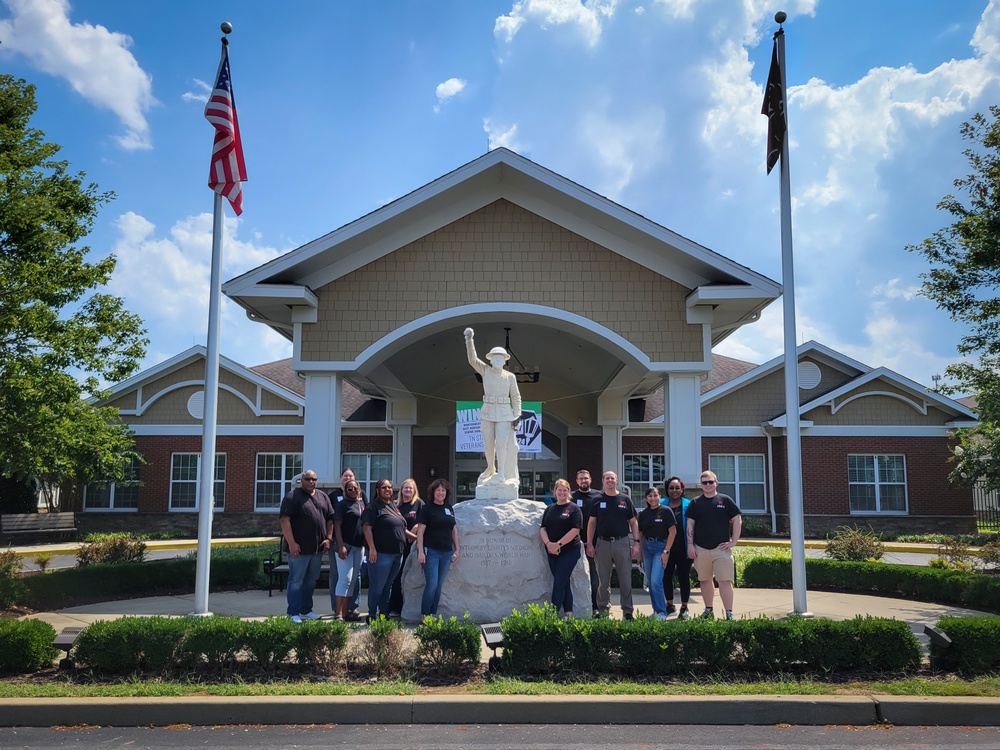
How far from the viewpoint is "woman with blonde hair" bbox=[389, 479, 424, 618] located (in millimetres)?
9297

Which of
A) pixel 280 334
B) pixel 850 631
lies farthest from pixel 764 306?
pixel 280 334

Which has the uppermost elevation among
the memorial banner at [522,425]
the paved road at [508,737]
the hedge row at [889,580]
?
the memorial banner at [522,425]

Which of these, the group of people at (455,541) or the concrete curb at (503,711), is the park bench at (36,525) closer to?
the group of people at (455,541)

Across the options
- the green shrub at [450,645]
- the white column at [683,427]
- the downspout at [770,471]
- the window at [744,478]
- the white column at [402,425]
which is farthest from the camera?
the window at [744,478]

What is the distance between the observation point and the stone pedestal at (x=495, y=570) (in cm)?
916

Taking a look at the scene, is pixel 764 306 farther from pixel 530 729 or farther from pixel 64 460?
pixel 64 460

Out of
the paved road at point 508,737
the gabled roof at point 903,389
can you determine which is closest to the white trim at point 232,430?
the gabled roof at point 903,389

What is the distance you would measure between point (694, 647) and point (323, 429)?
8.02m

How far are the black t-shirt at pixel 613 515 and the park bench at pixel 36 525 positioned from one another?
19.9m

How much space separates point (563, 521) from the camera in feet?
28.2

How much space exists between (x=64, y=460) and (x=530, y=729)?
8.15m

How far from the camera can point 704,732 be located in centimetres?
554

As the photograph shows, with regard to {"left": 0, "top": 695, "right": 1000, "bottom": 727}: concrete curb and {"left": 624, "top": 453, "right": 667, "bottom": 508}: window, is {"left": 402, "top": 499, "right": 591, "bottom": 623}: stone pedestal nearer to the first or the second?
{"left": 0, "top": 695, "right": 1000, "bottom": 727}: concrete curb

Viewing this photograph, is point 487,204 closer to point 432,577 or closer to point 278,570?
point 278,570
